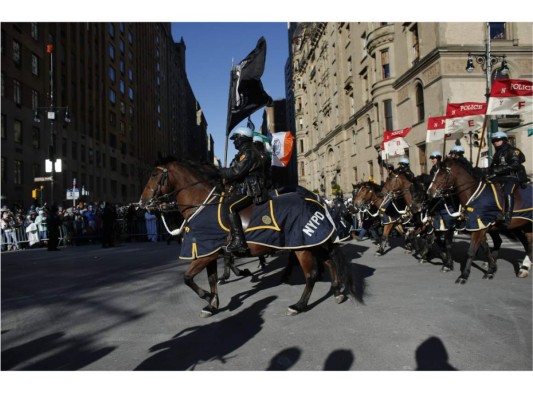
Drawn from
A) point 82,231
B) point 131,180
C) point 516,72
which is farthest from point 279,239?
point 131,180

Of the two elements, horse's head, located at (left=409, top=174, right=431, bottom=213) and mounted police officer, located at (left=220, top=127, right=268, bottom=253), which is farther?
horse's head, located at (left=409, top=174, right=431, bottom=213)

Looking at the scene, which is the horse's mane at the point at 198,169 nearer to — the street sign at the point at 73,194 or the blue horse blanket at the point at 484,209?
the blue horse blanket at the point at 484,209

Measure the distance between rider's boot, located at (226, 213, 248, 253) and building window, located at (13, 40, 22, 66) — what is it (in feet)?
101

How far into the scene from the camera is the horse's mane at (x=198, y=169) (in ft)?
19.9

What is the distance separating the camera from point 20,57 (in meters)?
28.7

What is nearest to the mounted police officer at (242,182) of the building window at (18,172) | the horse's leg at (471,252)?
the horse's leg at (471,252)

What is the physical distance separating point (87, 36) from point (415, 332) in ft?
162

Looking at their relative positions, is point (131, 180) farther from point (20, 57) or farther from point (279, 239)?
point (279, 239)

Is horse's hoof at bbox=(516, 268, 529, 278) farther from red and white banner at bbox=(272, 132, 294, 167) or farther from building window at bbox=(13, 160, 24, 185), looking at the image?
building window at bbox=(13, 160, 24, 185)

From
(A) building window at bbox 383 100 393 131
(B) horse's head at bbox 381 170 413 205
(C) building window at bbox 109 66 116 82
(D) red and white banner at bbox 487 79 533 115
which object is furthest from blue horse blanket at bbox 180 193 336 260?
(C) building window at bbox 109 66 116 82

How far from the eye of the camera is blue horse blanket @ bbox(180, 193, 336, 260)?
543 cm

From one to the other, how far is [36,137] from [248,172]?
32026 millimetres

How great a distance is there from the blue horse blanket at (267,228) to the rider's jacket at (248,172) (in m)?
0.26

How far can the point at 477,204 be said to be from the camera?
23.8 feet
